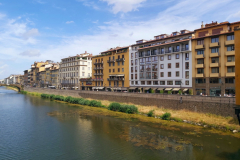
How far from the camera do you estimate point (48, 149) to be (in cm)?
1959

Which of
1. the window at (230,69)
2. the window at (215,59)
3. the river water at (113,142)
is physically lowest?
the river water at (113,142)

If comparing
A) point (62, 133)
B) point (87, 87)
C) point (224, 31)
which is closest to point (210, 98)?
point (224, 31)

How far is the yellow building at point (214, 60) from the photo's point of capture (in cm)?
3472

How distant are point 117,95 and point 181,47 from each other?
1916 centimetres

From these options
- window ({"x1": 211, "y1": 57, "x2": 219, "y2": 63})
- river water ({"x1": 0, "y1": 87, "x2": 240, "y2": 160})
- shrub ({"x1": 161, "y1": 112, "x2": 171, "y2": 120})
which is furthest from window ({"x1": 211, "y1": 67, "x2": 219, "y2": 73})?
river water ({"x1": 0, "y1": 87, "x2": 240, "y2": 160})

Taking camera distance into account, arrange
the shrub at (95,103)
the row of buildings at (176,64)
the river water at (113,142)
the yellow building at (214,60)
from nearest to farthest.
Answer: the river water at (113,142) < the yellow building at (214,60) < the row of buildings at (176,64) < the shrub at (95,103)

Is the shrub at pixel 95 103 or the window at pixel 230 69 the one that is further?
the shrub at pixel 95 103

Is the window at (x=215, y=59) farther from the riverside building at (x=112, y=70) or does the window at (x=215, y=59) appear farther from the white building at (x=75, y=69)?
the white building at (x=75, y=69)

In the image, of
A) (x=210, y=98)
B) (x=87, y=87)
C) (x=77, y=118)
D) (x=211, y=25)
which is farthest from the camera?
(x=87, y=87)

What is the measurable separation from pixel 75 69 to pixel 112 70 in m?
24.3

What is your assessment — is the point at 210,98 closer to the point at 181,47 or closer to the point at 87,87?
the point at 181,47

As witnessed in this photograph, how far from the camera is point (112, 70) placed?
61.0 m

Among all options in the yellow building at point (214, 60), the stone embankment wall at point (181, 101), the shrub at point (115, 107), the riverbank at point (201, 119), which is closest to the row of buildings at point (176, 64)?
the yellow building at point (214, 60)

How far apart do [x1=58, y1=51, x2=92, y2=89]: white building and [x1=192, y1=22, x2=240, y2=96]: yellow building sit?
159ft
